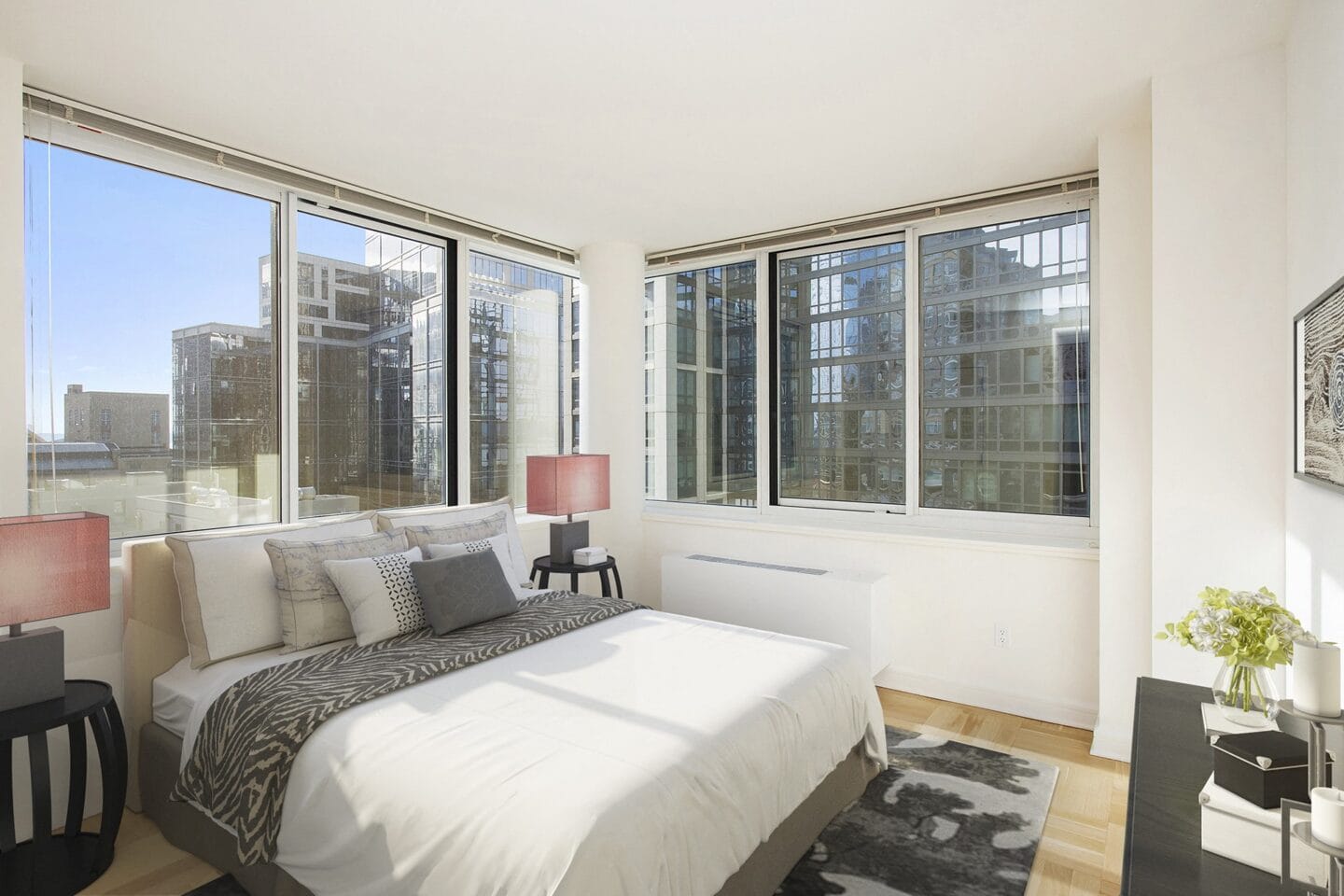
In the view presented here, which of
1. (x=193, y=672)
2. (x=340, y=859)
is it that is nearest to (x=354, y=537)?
(x=193, y=672)

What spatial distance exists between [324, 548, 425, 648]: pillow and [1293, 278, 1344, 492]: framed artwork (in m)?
2.88

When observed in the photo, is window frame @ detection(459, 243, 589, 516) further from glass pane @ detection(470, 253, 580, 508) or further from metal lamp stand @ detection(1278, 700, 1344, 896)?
metal lamp stand @ detection(1278, 700, 1344, 896)

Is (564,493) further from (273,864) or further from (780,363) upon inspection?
(273,864)

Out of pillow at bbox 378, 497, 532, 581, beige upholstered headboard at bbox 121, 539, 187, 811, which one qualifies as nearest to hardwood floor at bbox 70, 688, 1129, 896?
beige upholstered headboard at bbox 121, 539, 187, 811

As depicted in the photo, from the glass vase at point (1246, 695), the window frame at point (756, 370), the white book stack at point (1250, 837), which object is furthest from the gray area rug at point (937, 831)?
the window frame at point (756, 370)

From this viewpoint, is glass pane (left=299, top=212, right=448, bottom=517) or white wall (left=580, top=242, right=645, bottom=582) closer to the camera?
glass pane (left=299, top=212, right=448, bottom=517)

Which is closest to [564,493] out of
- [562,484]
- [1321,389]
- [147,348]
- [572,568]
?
[562,484]

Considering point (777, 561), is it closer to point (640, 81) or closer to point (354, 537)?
point (354, 537)

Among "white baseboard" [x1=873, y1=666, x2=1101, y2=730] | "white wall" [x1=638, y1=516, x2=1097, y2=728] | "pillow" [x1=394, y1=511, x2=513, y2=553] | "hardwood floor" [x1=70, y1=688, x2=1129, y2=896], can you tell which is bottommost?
"hardwood floor" [x1=70, y1=688, x2=1129, y2=896]

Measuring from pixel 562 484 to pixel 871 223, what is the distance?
7.55 feet

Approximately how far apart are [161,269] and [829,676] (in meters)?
3.19

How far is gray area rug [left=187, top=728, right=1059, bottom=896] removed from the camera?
2.13 m

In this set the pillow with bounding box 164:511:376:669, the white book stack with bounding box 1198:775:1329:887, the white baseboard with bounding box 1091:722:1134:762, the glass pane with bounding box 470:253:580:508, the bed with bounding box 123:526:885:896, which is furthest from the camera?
the glass pane with bounding box 470:253:580:508

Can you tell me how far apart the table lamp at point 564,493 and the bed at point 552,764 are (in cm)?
124
